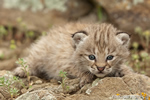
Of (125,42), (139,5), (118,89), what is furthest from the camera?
(139,5)

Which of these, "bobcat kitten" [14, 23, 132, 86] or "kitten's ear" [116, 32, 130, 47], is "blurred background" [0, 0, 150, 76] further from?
"kitten's ear" [116, 32, 130, 47]

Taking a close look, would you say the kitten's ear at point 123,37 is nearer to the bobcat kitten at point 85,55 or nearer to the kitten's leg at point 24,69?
the bobcat kitten at point 85,55

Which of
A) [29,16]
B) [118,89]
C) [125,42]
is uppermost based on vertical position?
[29,16]

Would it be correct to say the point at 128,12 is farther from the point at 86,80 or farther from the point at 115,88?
the point at 115,88

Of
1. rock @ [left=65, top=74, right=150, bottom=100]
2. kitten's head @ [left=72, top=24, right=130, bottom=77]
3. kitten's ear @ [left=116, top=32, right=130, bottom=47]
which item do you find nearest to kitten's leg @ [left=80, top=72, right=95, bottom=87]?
kitten's head @ [left=72, top=24, right=130, bottom=77]

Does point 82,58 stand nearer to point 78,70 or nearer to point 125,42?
point 78,70

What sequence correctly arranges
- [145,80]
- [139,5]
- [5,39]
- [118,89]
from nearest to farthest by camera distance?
[118,89], [145,80], [139,5], [5,39]

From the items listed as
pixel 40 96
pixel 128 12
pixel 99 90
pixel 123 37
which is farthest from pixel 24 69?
pixel 128 12

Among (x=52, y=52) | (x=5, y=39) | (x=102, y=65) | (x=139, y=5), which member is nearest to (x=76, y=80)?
(x=102, y=65)
